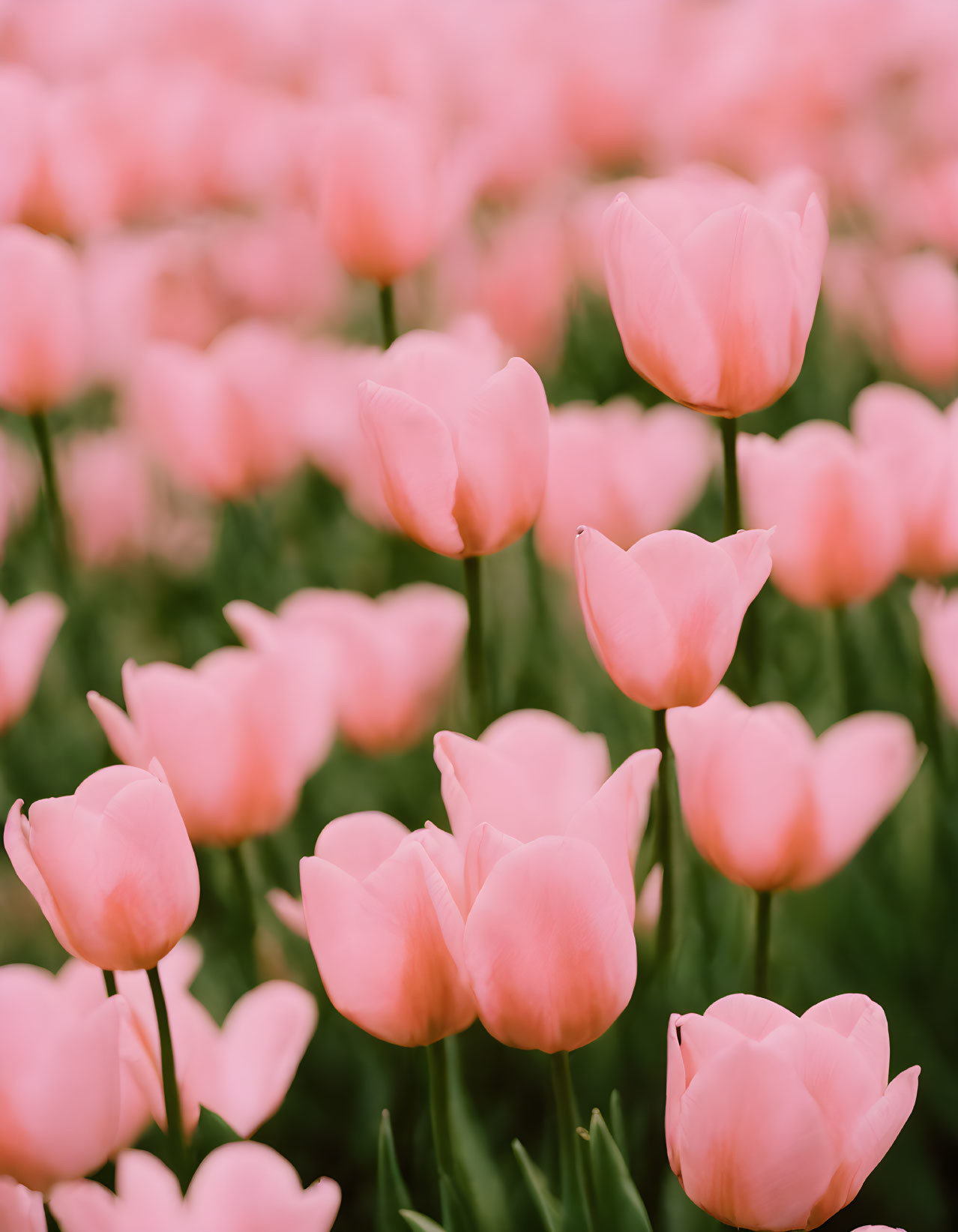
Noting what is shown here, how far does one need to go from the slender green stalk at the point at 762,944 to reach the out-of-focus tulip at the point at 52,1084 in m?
0.26

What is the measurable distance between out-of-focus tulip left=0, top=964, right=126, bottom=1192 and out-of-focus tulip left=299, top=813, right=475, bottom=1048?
0.07 m

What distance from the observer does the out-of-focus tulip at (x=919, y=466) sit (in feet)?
2.19

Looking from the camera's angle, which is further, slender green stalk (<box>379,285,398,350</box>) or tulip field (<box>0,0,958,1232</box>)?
slender green stalk (<box>379,285,398,350</box>)

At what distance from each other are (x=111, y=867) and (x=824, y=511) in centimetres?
38

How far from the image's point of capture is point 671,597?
18.5 inches

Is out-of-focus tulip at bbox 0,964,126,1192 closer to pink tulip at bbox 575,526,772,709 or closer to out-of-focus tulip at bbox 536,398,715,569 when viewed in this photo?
pink tulip at bbox 575,526,772,709

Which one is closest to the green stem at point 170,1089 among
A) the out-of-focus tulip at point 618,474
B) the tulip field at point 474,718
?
the tulip field at point 474,718

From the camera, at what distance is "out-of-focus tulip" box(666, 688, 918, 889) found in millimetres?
510

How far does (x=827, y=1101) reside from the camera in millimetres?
384

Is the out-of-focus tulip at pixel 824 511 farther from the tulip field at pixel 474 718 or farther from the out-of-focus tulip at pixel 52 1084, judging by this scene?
the out-of-focus tulip at pixel 52 1084

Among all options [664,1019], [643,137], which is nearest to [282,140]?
[643,137]

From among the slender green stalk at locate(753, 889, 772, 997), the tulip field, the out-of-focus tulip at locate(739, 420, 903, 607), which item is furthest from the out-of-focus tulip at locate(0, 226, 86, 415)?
the slender green stalk at locate(753, 889, 772, 997)

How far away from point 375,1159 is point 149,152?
3.22 ft

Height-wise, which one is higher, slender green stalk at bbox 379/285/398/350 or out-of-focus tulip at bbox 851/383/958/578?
slender green stalk at bbox 379/285/398/350
